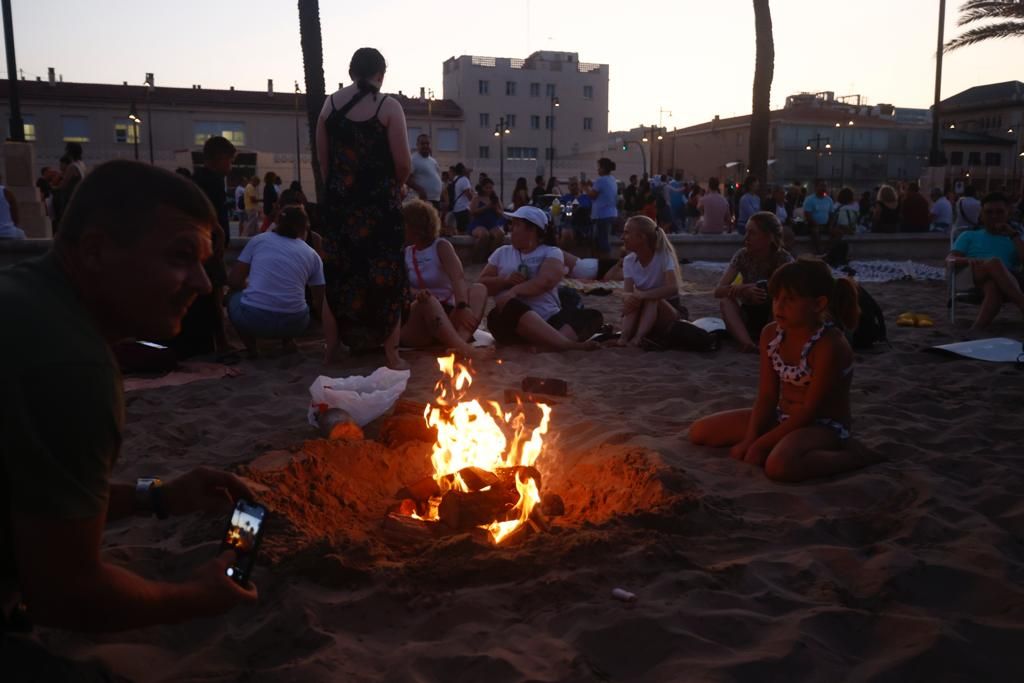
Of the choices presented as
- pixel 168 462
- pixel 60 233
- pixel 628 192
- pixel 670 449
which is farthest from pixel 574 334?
pixel 628 192

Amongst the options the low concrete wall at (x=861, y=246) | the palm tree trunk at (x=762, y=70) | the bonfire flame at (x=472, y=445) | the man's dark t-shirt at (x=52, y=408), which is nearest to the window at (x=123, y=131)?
the low concrete wall at (x=861, y=246)

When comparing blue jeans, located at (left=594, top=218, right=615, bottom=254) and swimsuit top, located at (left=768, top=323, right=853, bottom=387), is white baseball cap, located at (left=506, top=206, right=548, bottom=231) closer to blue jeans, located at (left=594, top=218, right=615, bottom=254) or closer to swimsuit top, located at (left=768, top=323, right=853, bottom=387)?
swimsuit top, located at (left=768, top=323, right=853, bottom=387)

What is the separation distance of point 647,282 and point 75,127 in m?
48.6

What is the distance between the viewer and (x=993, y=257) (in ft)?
26.3

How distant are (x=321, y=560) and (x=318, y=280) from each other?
4.44 meters

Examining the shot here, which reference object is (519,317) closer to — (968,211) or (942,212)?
(968,211)

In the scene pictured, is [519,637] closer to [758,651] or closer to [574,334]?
[758,651]

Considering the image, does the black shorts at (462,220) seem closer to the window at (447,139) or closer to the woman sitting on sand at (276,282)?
the woman sitting on sand at (276,282)

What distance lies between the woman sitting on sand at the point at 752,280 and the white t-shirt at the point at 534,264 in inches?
58.0

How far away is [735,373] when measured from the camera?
6281 mm

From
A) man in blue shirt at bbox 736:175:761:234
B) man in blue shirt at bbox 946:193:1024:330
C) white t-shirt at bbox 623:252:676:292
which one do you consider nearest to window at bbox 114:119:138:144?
man in blue shirt at bbox 736:175:761:234

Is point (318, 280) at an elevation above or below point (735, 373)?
above

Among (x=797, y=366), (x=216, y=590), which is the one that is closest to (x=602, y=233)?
(x=797, y=366)

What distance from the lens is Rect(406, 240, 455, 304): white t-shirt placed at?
7012mm
